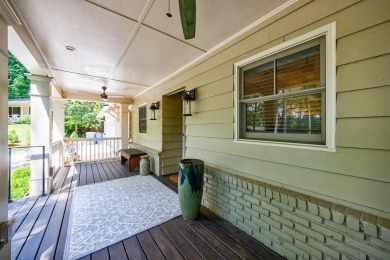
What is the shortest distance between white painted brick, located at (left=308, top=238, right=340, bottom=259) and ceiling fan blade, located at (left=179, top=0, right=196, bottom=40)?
2067 mm

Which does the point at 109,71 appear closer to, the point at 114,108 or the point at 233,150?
the point at 233,150

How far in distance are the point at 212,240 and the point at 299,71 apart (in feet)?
6.92

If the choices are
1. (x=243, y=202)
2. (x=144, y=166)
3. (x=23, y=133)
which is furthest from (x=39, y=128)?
(x=23, y=133)

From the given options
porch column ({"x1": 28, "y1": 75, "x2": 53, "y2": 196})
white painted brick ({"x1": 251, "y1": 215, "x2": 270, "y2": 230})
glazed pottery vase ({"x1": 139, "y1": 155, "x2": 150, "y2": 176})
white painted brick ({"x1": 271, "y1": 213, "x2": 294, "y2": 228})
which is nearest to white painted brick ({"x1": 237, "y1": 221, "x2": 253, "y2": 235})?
white painted brick ({"x1": 251, "y1": 215, "x2": 270, "y2": 230})

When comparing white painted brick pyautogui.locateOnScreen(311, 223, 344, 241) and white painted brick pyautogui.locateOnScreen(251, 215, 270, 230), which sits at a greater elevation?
white painted brick pyautogui.locateOnScreen(311, 223, 344, 241)

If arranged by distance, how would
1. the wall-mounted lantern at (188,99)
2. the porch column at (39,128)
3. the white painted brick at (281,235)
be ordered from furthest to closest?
the porch column at (39,128) < the wall-mounted lantern at (188,99) < the white painted brick at (281,235)

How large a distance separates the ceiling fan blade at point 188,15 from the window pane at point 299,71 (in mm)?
1115

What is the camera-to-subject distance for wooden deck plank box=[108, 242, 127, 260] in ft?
5.41

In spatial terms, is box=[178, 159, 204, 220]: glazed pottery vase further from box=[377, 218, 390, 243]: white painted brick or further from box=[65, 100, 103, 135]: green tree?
box=[65, 100, 103, 135]: green tree

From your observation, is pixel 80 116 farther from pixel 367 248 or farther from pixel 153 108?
pixel 367 248

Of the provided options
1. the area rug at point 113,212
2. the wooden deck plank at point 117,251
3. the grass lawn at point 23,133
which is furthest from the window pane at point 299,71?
the grass lawn at point 23,133

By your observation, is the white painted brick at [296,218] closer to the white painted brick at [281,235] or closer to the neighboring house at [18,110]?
the white painted brick at [281,235]

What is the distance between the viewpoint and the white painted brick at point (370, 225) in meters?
1.08

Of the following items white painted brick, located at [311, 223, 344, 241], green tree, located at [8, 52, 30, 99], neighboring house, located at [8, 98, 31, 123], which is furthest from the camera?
neighboring house, located at [8, 98, 31, 123]
